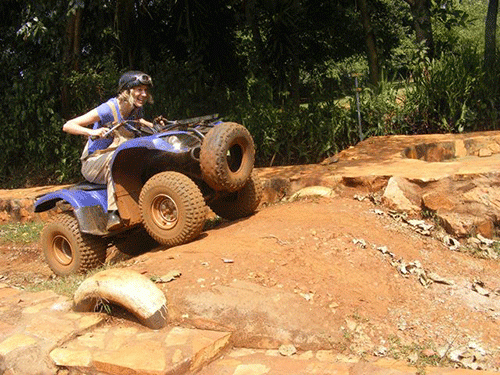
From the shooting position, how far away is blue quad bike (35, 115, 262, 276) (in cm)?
431

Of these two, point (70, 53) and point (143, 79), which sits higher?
point (70, 53)

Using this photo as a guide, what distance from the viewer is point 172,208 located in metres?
4.44

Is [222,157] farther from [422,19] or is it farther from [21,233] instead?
[422,19]

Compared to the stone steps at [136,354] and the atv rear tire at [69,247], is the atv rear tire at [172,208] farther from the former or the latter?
the stone steps at [136,354]

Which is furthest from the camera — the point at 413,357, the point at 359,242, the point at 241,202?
the point at 241,202

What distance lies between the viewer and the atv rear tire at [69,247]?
4.70m

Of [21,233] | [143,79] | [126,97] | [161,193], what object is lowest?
[21,233]

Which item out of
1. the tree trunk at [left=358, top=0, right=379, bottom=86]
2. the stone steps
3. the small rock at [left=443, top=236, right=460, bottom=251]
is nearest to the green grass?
the stone steps

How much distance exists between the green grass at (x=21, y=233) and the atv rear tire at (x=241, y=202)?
9.58ft

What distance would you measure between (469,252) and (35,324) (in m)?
3.36

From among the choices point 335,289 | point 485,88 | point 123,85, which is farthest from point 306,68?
point 335,289

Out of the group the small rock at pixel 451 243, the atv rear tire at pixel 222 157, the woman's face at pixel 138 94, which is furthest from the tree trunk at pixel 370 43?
the woman's face at pixel 138 94

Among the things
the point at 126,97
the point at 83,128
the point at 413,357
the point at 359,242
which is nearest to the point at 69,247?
the point at 83,128

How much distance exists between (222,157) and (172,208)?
0.57 m
